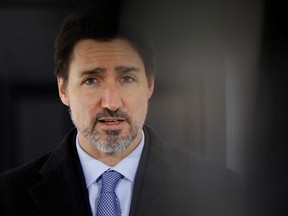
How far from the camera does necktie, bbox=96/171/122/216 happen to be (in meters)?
0.73

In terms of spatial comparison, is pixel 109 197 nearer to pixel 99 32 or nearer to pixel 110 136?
pixel 110 136

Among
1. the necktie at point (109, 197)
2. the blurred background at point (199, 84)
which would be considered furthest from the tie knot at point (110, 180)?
the blurred background at point (199, 84)

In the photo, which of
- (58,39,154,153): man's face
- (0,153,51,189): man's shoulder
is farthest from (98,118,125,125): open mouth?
(0,153,51,189): man's shoulder

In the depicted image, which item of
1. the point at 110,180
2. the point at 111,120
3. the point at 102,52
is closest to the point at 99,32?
the point at 102,52

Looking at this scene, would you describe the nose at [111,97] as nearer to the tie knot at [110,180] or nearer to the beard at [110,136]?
the beard at [110,136]

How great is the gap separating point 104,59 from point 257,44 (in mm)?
272

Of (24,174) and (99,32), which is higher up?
(99,32)

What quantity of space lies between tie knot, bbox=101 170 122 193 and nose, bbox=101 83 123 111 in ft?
0.37

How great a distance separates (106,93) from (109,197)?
0.17 m

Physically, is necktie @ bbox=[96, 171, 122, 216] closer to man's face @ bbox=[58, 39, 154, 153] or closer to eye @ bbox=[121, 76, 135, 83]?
man's face @ bbox=[58, 39, 154, 153]

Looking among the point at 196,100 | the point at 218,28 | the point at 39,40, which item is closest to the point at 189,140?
the point at 196,100

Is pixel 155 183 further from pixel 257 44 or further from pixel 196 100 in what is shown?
pixel 257 44

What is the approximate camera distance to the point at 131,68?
2.38 ft

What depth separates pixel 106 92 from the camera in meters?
0.71
